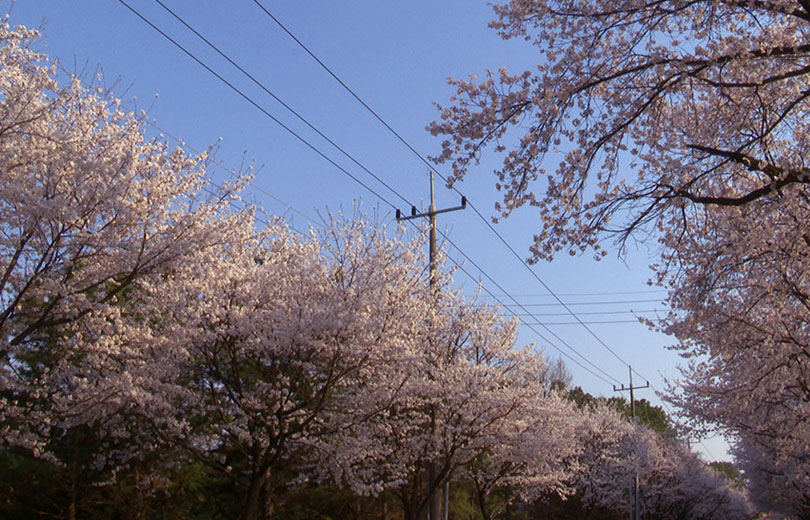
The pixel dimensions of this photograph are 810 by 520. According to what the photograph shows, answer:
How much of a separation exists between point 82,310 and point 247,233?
3.86 metres

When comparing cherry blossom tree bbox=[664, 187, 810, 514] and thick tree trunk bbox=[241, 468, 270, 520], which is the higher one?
cherry blossom tree bbox=[664, 187, 810, 514]

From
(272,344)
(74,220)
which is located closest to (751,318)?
(272,344)

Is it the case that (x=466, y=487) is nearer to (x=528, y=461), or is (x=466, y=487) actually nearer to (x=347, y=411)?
(x=528, y=461)

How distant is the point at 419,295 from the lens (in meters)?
15.2

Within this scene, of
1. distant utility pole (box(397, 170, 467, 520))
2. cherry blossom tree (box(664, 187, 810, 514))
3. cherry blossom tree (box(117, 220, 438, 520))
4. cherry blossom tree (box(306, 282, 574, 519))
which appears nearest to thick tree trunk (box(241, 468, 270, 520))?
cherry blossom tree (box(117, 220, 438, 520))

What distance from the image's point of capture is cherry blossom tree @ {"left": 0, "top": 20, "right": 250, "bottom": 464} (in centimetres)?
871

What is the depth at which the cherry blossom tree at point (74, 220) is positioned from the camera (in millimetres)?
8711

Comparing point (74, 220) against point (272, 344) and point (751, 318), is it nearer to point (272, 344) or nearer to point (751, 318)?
point (272, 344)

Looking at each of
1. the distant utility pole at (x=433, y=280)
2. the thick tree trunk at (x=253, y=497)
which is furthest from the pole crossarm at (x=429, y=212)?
the thick tree trunk at (x=253, y=497)

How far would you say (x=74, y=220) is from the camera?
8875 millimetres

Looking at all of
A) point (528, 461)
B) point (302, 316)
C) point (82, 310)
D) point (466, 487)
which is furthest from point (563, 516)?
point (82, 310)

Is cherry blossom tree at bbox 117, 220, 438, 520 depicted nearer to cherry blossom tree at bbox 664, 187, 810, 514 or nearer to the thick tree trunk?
the thick tree trunk

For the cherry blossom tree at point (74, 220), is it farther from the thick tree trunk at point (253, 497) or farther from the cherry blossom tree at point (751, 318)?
the cherry blossom tree at point (751, 318)

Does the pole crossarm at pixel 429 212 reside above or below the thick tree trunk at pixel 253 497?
above
